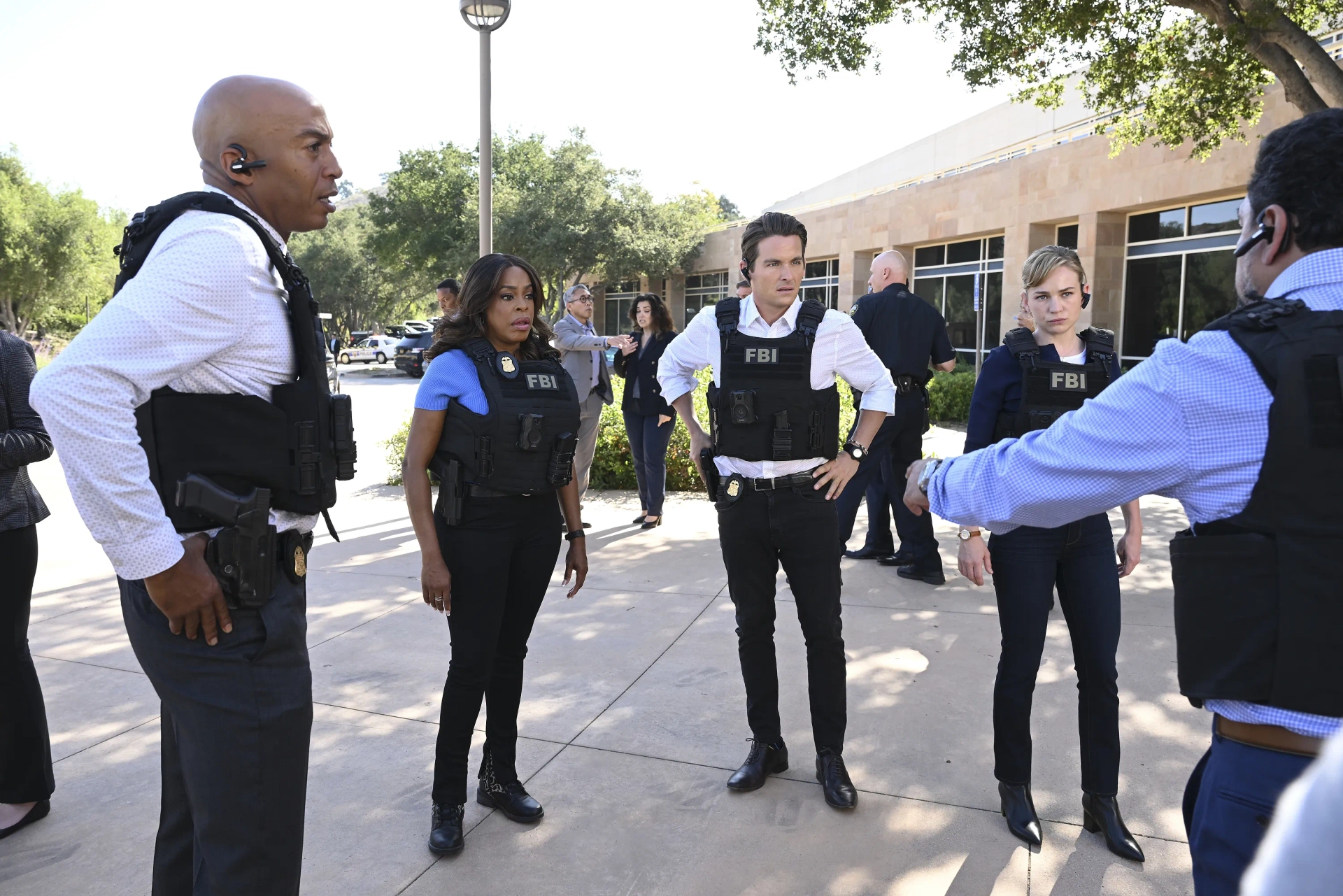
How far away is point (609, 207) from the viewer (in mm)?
36438

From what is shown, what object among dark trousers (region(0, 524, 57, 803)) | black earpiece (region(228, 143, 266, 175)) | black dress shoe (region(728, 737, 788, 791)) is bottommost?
black dress shoe (region(728, 737, 788, 791))

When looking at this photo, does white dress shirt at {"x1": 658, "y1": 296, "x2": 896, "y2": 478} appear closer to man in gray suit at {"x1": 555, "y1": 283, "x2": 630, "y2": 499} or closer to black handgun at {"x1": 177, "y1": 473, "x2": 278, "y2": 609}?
black handgun at {"x1": 177, "y1": 473, "x2": 278, "y2": 609}

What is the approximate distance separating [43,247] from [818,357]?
42.9 meters

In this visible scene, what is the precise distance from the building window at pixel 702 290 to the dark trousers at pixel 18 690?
99.1 ft

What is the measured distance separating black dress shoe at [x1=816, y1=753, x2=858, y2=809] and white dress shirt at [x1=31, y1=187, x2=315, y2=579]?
96.2 inches

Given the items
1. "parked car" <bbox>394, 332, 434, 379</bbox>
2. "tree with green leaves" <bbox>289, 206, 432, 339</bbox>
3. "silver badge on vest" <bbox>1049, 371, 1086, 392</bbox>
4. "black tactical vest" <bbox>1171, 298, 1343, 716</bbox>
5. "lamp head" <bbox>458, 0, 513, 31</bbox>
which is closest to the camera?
"black tactical vest" <bbox>1171, 298, 1343, 716</bbox>

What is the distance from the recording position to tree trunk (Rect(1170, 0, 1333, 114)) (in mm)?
8164

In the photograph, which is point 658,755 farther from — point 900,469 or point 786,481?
point 900,469

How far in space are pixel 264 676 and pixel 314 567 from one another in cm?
518

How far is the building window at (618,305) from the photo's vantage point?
3881 centimetres

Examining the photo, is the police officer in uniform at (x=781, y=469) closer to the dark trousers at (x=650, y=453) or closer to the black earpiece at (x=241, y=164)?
the black earpiece at (x=241, y=164)

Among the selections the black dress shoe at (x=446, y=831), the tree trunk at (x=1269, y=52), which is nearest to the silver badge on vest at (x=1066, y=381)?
the black dress shoe at (x=446, y=831)

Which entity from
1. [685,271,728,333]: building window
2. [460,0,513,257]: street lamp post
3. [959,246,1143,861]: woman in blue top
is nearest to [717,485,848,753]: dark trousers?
[959,246,1143,861]: woman in blue top

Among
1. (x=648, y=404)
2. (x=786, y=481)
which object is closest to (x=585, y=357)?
(x=648, y=404)
